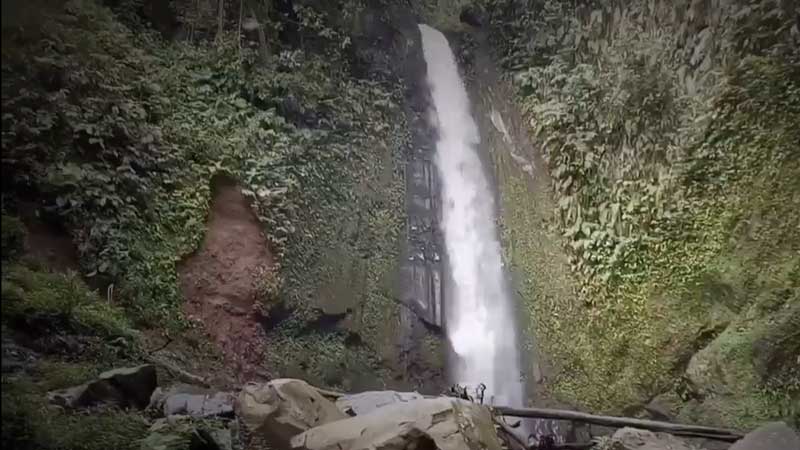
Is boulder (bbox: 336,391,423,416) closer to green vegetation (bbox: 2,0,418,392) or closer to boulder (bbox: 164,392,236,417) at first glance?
boulder (bbox: 164,392,236,417)

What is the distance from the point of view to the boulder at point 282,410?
4.20 m

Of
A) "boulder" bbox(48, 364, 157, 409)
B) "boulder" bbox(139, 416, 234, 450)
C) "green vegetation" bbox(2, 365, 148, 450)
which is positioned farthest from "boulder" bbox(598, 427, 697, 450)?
"green vegetation" bbox(2, 365, 148, 450)

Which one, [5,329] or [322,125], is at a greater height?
[322,125]

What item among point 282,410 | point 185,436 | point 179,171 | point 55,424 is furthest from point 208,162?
point 55,424

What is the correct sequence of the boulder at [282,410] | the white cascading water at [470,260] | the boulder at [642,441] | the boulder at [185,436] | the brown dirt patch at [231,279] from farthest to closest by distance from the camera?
the white cascading water at [470,260] → the brown dirt patch at [231,279] → the boulder at [642,441] → the boulder at [282,410] → the boulder at [185,436]

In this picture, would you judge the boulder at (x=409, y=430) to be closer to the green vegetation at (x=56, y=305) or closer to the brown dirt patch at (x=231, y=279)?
the green vegetation at (x=56, y=305)

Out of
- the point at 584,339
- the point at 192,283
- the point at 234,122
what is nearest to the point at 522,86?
the point at 584,339

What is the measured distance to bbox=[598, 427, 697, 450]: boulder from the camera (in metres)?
5.30

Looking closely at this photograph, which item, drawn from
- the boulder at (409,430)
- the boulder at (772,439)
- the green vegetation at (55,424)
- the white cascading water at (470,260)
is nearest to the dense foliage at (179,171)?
the green vegetation at (55,424)

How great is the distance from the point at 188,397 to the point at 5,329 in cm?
235

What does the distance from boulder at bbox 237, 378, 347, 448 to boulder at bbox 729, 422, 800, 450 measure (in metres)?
2.99

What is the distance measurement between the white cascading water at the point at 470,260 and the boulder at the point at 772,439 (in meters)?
2.81

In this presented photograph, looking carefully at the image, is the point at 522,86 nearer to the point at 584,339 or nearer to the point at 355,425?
the point at 584,339

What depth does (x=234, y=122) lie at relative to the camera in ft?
21.8
